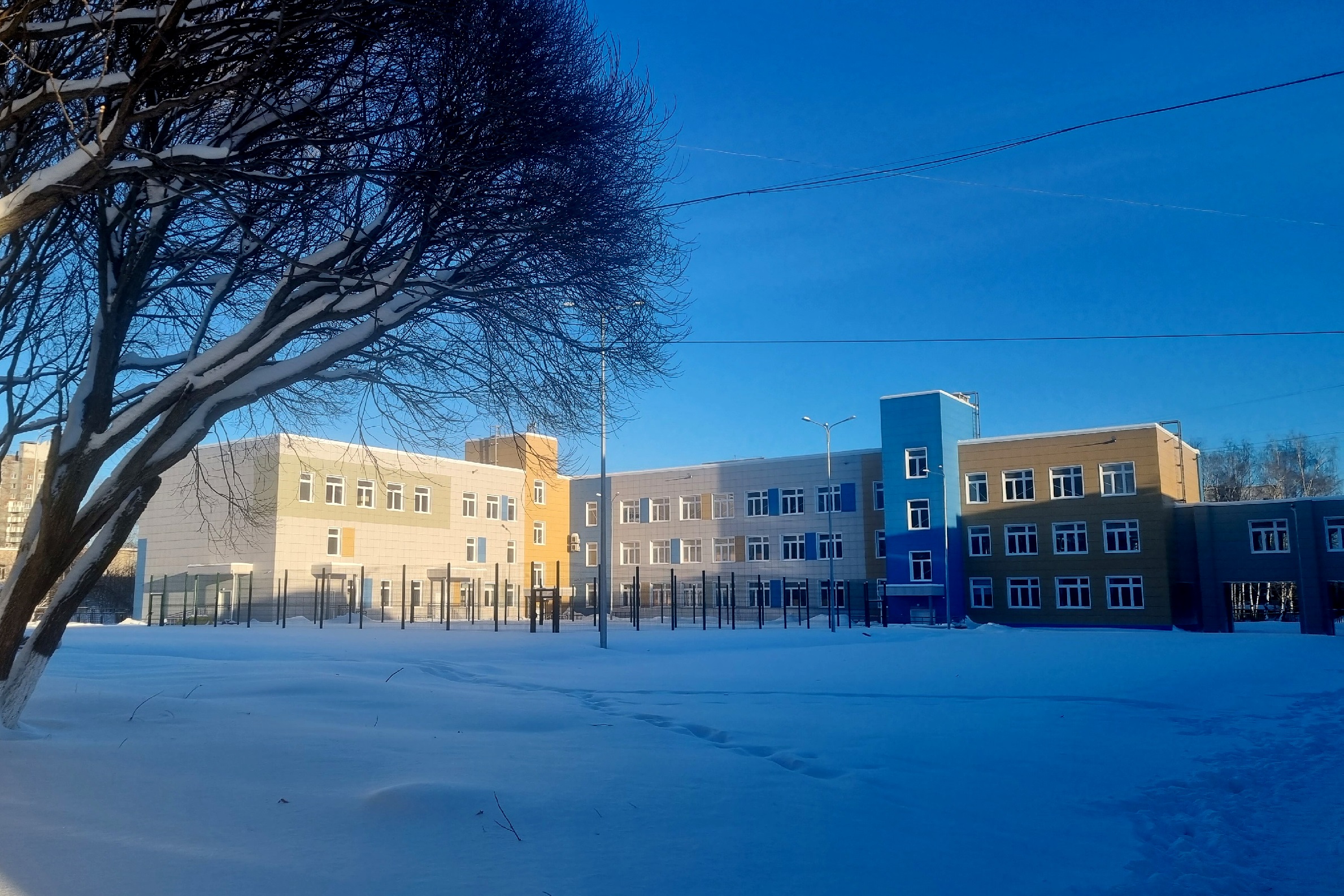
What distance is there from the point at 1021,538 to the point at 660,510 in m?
23.4

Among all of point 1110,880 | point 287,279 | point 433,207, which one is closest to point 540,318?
point 433,207

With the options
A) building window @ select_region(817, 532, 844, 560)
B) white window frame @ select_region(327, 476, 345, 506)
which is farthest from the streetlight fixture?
white window frame @ select_region(327, 476, 345, 506)

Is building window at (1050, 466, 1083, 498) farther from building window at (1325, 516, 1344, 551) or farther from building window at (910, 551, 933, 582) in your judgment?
building window at (1325, 516, 1344, 551)

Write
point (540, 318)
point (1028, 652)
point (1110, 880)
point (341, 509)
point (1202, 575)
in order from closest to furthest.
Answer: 1. point (1110, 880)
2. point (540, 318)
3. point (1028, 652)
4. point (1202, 575)
5. point (341, 509)

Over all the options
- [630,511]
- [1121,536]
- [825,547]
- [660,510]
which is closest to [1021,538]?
[1121,536]

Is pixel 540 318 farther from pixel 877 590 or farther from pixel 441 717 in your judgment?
pixel 877 590

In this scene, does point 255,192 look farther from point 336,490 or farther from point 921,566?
point 921,566

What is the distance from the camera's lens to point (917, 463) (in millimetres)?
53625

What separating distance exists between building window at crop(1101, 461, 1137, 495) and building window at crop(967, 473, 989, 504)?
567cm

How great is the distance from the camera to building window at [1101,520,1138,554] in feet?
159

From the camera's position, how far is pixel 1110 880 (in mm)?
5496

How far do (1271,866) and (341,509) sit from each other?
4816 cm

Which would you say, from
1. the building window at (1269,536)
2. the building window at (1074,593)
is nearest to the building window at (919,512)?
the building window at (1074,593)

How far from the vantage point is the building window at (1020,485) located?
51781 mm
